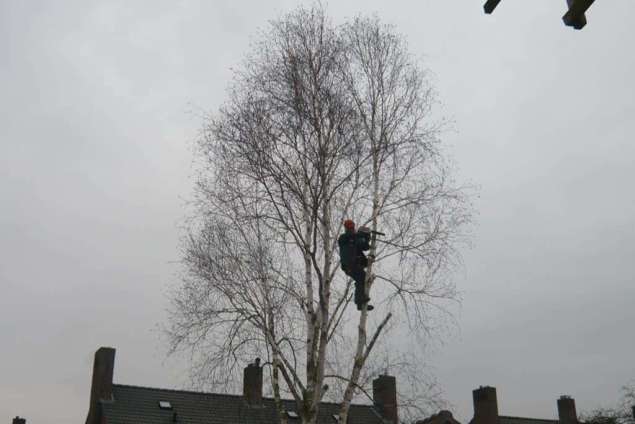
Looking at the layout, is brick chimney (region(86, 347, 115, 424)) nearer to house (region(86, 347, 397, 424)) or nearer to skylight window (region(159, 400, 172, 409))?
house (region(86, 347, 397, 424))

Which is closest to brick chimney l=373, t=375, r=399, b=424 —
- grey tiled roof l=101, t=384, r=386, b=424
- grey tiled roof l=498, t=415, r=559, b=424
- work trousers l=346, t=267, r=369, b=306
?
grey tiled roof l=101, t=384, r=386, b=424

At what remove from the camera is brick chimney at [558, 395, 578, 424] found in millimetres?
34688

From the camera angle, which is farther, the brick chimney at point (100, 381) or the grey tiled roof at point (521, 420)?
the grey tiled roof at point (521, 420)

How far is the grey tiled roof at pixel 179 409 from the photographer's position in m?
25.0

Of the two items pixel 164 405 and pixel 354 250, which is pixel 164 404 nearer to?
pixel 164 405

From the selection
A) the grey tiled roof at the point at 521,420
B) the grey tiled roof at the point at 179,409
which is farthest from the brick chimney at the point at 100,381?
the grey tiled roof at the point at 521,420

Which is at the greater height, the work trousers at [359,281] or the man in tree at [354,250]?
the man in tree at [354,250]

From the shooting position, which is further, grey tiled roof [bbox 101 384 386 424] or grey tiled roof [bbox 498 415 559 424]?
grey tiled roof [bbox 498 415 559 424]

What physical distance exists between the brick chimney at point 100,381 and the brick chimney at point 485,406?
15852 millimetres

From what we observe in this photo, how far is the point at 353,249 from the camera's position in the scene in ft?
30.8

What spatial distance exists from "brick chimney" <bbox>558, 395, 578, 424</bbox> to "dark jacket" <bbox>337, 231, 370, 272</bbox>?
2959 centimetres

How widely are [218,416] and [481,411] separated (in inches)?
469

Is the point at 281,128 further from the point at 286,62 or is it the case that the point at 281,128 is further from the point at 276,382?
the point at 276,382

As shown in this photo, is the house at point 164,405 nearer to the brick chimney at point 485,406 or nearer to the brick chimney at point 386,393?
the brick chimney at point 386,393
